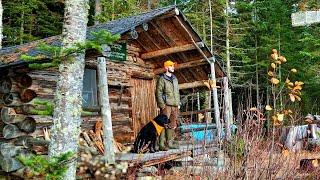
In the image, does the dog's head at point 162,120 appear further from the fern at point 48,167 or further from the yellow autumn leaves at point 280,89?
the fern at point 48,167

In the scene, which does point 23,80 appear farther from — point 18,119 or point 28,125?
point 28,125

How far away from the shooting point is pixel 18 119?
927 centimetres

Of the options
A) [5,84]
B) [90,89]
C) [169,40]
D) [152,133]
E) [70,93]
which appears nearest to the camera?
Answer: [70,93]

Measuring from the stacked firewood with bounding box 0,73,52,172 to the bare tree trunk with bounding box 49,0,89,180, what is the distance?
406 centimetres

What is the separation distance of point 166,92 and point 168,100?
198 mm

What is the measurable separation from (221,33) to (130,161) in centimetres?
1950

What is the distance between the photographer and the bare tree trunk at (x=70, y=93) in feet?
16.1

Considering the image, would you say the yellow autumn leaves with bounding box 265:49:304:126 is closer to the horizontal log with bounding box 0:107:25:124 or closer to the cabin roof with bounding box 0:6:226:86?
the cabin roof with bounding box 0:6:226:86

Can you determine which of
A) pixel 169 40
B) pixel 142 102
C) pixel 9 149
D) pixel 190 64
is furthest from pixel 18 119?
pixel 190 64

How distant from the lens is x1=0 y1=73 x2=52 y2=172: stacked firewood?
900 cm

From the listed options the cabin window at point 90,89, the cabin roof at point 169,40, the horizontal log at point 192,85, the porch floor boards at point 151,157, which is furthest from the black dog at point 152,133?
the horizontal log at point 192,85

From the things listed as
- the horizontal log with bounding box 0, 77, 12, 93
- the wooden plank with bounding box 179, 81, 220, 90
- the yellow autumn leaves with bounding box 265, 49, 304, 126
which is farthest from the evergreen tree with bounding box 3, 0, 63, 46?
Result: the yellow autumn leaves with bounding box 265, 49, 304, 126

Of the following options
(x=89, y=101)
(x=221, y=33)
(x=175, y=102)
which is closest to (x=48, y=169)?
(x=175, y=102)

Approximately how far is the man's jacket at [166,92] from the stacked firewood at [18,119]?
99.7 inches
